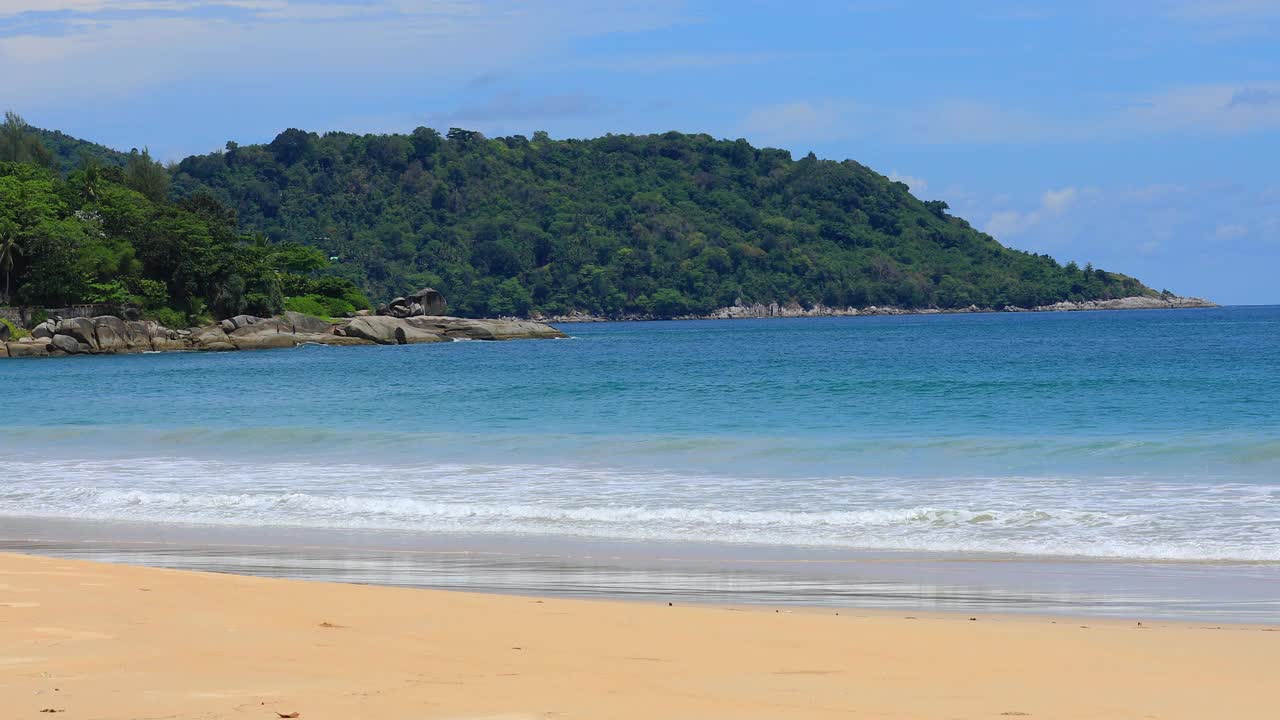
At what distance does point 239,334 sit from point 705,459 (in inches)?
2260

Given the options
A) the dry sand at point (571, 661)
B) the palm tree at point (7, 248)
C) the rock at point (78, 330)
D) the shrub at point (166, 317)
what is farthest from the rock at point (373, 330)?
the dry sand at point (571, 661)

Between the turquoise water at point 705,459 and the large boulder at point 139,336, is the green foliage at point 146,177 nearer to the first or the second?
the large boulder at point 139,336

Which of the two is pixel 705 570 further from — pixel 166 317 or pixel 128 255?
pixel 128 255

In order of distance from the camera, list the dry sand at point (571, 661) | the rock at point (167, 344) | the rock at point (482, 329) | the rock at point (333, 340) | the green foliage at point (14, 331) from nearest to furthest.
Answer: the dry sand at point (571, 661) → the green foliage at point (14, 331) → the rock at point (167, 344) → the rock at point (333, 340) → the rock at point (482, 329)

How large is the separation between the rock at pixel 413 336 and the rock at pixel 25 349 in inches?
810

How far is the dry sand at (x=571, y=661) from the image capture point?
5.49 metres

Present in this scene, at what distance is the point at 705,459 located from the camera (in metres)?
17.7

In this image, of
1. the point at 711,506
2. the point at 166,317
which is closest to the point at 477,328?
the point at 166,317

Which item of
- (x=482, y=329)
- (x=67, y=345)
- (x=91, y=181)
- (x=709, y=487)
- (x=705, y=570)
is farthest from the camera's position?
(x=91, y=181)

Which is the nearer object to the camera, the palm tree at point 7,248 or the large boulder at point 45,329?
the large boulder at point 45,329

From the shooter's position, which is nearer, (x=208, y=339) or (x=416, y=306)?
(x=208, y=339)

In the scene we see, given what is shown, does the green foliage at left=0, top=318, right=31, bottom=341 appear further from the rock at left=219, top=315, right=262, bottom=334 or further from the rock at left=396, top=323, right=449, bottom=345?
the rock at left=396, top=323, right=449, bottom=345

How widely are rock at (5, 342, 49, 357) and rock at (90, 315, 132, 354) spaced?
2695 mm

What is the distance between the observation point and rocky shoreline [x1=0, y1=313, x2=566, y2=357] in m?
64.2
